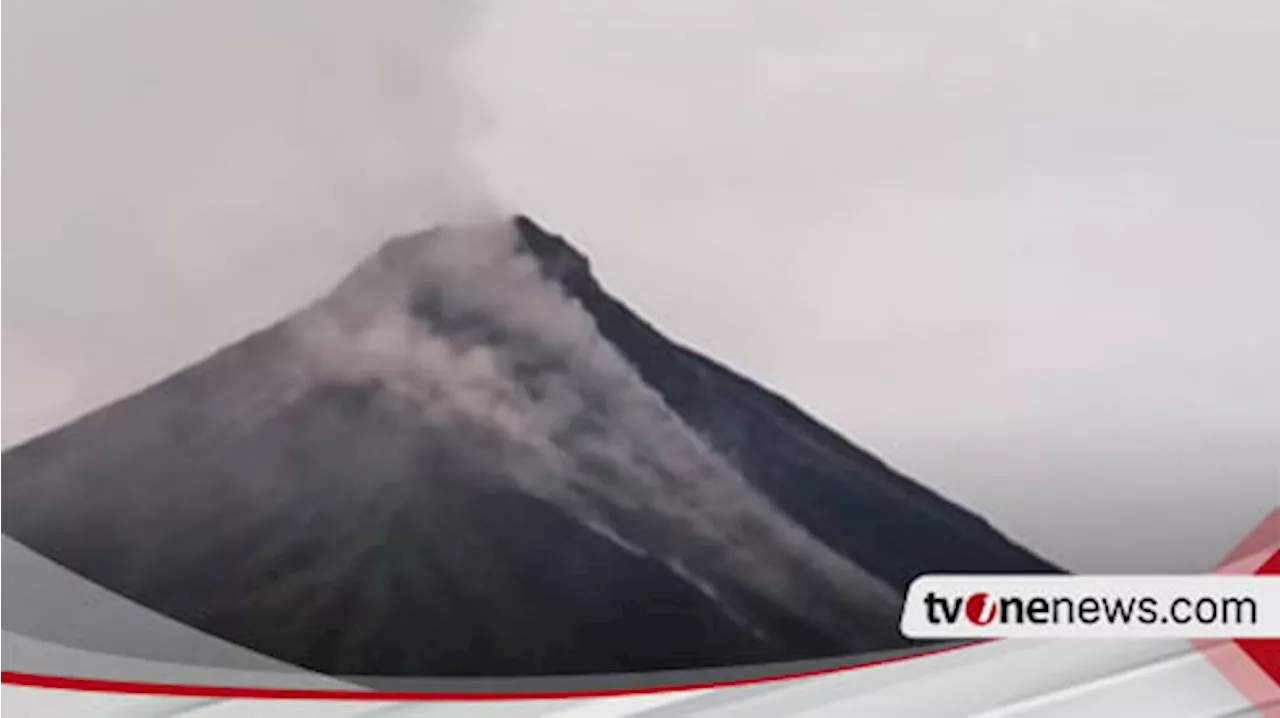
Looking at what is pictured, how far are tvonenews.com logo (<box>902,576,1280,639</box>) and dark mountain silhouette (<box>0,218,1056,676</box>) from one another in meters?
0.02

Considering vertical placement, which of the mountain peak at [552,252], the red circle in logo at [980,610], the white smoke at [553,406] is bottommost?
the red circle in logo at [980,610]

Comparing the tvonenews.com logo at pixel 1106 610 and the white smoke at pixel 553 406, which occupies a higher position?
the white smoke at pixel 553 406

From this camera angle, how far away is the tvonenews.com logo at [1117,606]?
91 cm

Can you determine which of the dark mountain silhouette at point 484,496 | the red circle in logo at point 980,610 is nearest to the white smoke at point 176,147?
the dark mountain silhouette at point 484,496

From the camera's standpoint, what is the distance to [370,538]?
3.01ft

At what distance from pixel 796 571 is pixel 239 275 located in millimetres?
375

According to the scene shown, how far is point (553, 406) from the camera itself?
3.04ft

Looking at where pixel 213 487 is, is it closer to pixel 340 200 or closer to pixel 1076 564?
pixel 340 200

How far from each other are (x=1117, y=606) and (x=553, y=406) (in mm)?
352

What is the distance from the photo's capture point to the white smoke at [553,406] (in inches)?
36.4

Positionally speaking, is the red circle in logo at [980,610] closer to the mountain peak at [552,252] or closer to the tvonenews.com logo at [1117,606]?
the tvonenews.com logo at [1117,606]

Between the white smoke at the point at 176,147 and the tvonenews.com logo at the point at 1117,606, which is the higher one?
the white smoke at the point at 176,147

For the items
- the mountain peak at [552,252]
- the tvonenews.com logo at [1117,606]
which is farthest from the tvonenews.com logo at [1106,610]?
the mountain peak at [552,252]

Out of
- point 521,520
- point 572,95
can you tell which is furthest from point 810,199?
point 521,520
